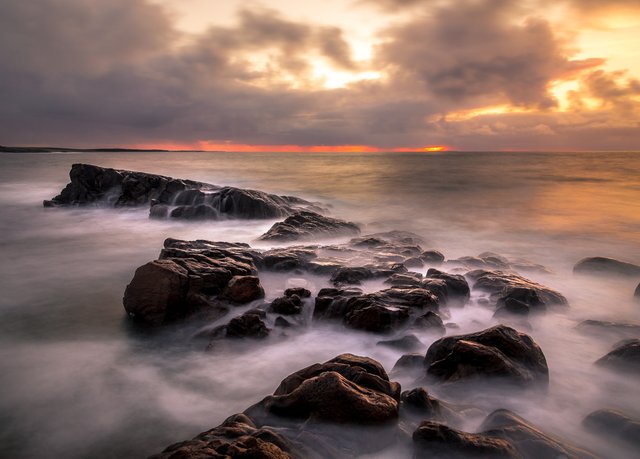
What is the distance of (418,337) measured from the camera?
614 cm

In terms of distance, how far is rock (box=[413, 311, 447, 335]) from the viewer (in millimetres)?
6328

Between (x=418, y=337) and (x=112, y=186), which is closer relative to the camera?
(x=418, y=337)

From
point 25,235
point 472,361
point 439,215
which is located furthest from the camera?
point 439,215

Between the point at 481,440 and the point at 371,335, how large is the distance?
281 cm

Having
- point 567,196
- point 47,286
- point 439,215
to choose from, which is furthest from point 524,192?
point 47,286

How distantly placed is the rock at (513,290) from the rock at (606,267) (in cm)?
276

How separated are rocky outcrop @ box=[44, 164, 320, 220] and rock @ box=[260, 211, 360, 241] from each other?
3.33 metres

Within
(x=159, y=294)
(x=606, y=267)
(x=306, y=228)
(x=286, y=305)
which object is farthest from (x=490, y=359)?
(x=306, y=228)

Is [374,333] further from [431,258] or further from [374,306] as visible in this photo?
[431,258]

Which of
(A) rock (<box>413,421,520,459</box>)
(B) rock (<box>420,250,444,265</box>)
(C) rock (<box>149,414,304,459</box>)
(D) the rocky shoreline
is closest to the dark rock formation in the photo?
(D) the rocky shoreline

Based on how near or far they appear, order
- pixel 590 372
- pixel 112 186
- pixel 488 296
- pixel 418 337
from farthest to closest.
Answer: pixel 112 186 → pixel 488 296 → pixel 418 337 → pixel 590 372

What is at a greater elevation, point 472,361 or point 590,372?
point 472,361

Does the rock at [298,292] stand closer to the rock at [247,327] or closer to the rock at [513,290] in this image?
the rock at [247,327]

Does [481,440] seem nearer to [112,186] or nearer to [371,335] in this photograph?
[371,335]
